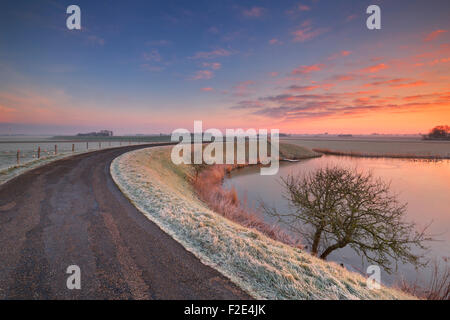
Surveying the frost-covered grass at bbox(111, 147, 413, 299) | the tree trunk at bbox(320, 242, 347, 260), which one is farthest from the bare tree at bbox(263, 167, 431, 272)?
the frost-covered grass at bbox(111, 147, 413, 299)

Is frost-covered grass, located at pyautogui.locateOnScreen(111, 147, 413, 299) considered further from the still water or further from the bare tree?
the still water

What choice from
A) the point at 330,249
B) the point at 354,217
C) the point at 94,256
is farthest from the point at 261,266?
the point at 354,217

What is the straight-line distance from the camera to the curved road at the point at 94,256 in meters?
3.75

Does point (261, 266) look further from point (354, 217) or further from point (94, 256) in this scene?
point (354, 217)

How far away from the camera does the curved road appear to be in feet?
12.3

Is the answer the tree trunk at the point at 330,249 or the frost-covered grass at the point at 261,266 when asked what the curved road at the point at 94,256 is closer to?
the frost-covered grass at the point at 261,266

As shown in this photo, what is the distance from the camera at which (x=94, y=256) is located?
16.0 ft

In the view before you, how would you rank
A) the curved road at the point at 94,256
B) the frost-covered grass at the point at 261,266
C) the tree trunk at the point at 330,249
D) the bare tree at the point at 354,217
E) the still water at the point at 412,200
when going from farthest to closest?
the still water at the point at 412,200 < the tree trunk at the point at 330,249 < the bare tree at the point at 354,217 < the frost-covered grass at the point at 261,266 < the curved road at the point at 94,256

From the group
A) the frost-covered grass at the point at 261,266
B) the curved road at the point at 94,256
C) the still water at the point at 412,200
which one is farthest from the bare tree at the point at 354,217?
the curved road at the point at 94,256

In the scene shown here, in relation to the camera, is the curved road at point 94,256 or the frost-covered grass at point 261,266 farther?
the frost-covered grass at point 261,266
